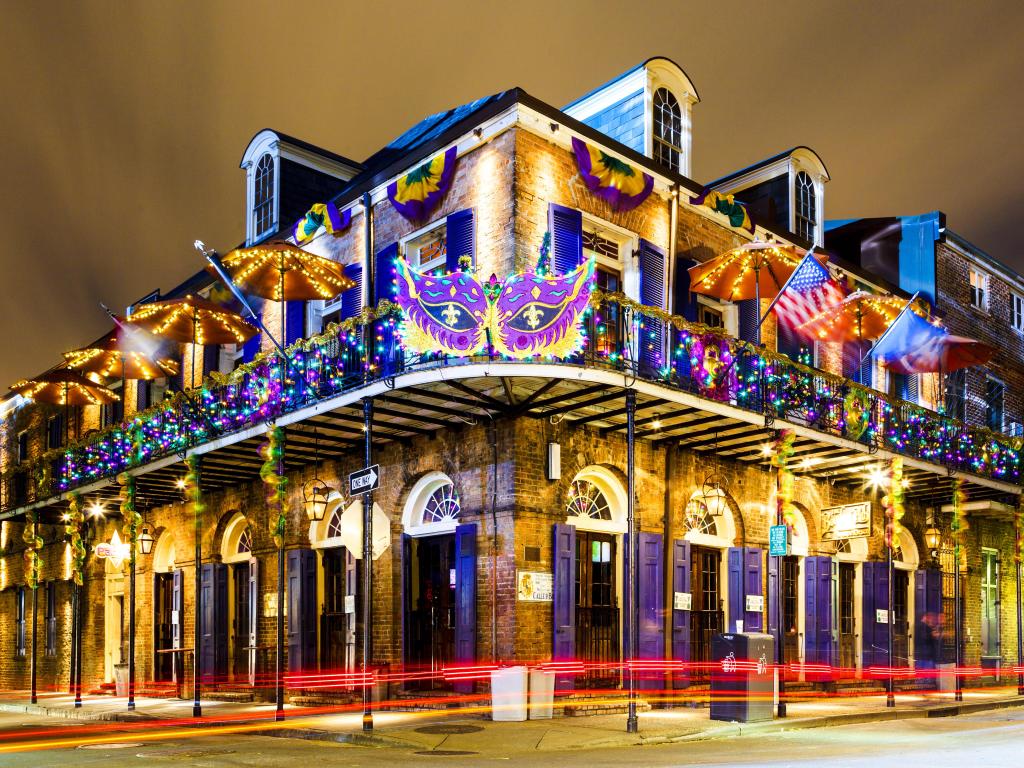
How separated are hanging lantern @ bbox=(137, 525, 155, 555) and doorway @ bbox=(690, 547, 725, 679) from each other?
35.0 ft

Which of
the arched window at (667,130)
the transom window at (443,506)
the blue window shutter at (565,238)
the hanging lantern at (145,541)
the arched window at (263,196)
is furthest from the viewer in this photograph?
the arched window at (263,196)

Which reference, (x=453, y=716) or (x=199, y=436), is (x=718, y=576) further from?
(x=199, y=436)

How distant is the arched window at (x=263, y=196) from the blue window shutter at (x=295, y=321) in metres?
2.76

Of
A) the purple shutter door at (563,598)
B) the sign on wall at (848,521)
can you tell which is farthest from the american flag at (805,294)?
the purple shutter door at (563,598)

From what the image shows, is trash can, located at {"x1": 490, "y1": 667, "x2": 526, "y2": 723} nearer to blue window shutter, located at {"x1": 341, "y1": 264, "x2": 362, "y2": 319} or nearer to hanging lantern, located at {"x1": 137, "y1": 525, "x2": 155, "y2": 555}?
blue window shutter, located at {"x1": 341, "y1": 264, "x2": 362, "y2": 319}

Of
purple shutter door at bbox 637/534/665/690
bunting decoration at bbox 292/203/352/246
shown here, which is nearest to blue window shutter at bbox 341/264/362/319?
bunting decoration at bbox 292/203/352/246

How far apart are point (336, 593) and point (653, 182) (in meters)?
8.62

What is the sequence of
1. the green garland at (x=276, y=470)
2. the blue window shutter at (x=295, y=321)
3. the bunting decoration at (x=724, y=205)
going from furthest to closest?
the blue window shutter at (x=295, y=321), the bunting decoration at (x=724, y=205), the green garland at (x=276, y=470)

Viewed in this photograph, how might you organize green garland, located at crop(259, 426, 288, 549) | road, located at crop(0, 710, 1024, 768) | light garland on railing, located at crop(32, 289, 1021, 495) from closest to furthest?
road, located at crop(0, 710, 1024, 768) → light garland on railing, located at crop(32, 289, 1021, 495) → green garland, located at crop(259, 426, 288, 549)

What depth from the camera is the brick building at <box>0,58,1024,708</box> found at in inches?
567

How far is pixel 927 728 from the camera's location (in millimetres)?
13875

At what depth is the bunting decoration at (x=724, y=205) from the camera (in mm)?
17188

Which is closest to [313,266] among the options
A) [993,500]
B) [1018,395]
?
[993,500]

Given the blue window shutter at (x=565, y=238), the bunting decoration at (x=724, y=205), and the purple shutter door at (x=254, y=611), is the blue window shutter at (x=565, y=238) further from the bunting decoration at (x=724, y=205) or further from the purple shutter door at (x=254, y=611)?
the purple shutter door at (x=254, y=611)
